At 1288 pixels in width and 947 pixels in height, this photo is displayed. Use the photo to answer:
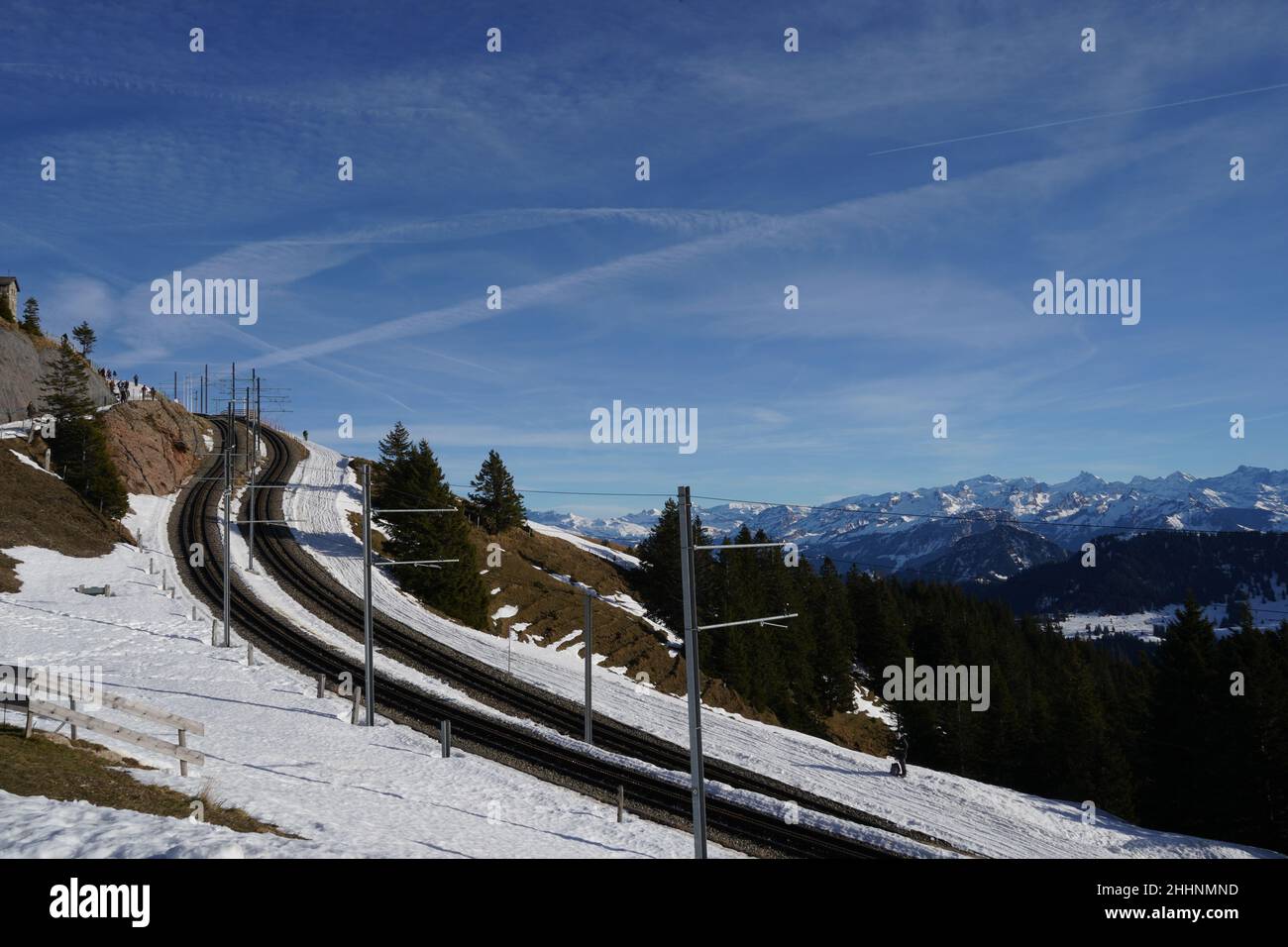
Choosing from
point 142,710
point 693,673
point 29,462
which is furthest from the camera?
point 29,462

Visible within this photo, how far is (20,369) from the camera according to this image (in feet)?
244

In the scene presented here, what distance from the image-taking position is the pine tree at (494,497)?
75750 millimetres

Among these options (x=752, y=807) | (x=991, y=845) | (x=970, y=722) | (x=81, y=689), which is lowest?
(x=970, y=722)

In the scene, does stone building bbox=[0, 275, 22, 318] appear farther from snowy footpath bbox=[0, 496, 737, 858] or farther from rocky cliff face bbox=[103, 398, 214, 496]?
snowy footpath bbox=[0, 496, 737, 858]

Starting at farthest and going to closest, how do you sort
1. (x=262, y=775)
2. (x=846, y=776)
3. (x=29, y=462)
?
1. (x=29, y=462)
2. (x=846, y=776)
3. (x=262, y=775)

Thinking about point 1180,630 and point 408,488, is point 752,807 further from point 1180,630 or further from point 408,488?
point 408,488

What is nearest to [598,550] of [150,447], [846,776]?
[150,447]

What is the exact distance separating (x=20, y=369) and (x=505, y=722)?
222 feet

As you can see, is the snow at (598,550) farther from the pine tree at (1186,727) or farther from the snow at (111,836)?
the snow at (111,836)

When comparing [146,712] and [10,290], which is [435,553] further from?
[10,290]

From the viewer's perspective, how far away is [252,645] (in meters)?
40.0
